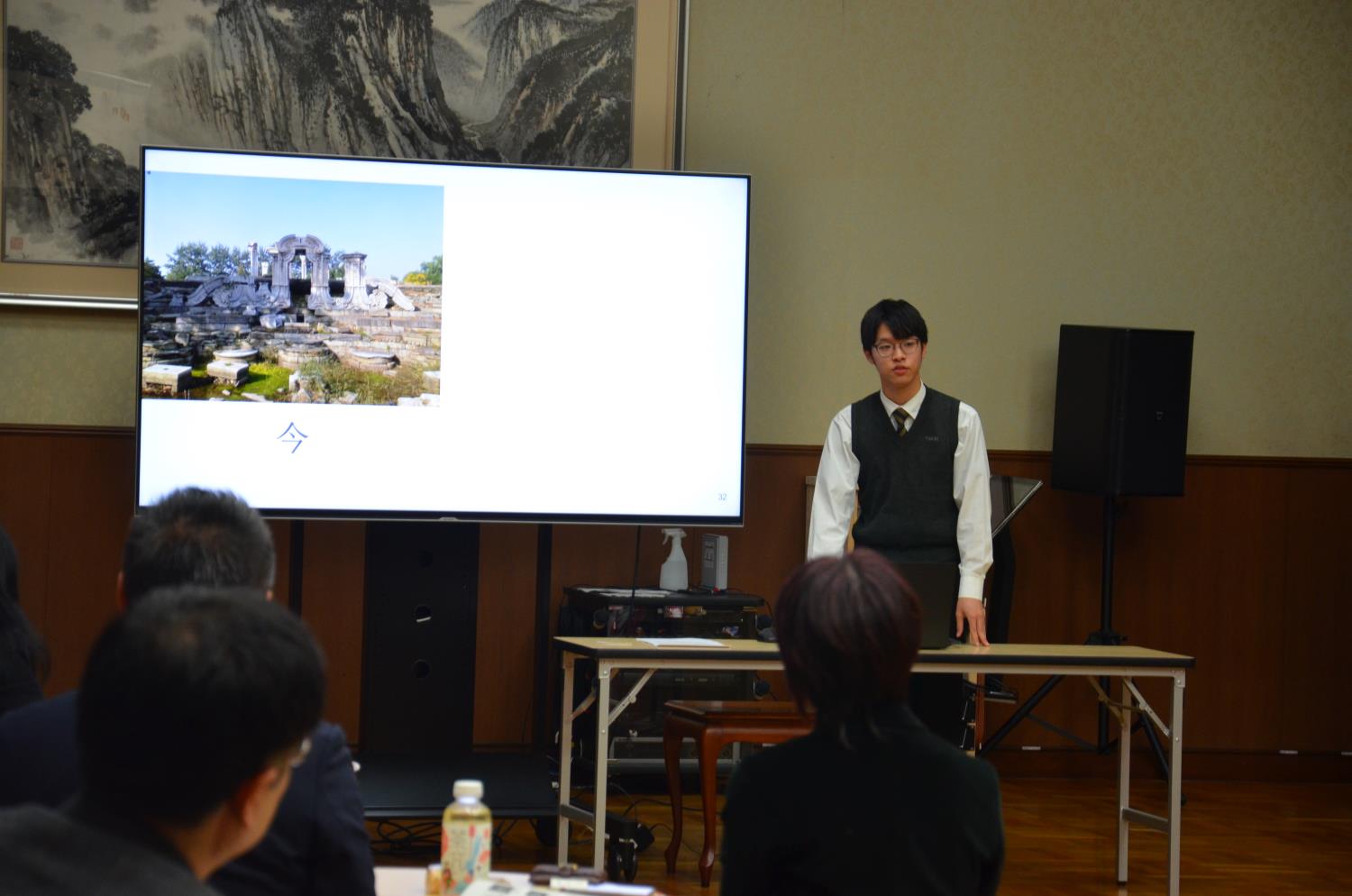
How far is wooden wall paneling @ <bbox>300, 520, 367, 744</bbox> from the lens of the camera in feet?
16.8

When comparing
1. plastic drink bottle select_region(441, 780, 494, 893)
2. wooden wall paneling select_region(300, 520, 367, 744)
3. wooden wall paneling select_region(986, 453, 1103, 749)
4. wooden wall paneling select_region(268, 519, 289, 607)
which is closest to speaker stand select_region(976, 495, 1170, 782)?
wooden wall paneling select_region(986, 453, 1103, 749)

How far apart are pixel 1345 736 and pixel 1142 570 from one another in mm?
1131

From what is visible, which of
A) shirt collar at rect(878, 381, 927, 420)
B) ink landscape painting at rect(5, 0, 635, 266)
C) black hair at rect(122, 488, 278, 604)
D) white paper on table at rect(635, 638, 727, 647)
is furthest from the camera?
ink landscape painting at rect(5, 0, 635, 266)

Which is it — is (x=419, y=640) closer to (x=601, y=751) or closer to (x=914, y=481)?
(x=601, y=751)

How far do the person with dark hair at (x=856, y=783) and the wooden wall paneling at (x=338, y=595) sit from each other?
375 centimetres

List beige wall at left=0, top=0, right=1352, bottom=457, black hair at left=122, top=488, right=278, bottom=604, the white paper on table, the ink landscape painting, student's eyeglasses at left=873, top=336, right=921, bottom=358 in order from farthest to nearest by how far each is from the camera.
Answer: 1. beige wall at left=0, top=0, right=1352, bottom=457
2. the ink landscape painting
3. student's eyeglasses at left=873, top=336, right=921, bottom=358
4. the white paper on table
5. black hair at left=122, top=488, right=278, bottom=604

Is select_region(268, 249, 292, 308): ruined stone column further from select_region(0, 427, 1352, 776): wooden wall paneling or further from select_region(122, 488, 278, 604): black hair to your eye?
select_region(122, 488, 278, 604): black hair

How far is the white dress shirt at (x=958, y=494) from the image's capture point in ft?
13.2

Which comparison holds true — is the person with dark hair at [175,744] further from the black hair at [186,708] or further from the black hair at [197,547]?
the black hair at [197,547]

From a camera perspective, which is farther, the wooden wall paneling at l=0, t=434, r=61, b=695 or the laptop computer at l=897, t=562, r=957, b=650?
the wooden wall paneling at l=0, t=434, r=61, b=695

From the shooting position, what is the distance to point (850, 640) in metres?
1.55

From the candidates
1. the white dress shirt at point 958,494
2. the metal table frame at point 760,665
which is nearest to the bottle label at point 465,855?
the metal table frame at point 760,665

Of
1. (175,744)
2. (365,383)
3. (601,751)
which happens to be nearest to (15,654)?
(175,744)

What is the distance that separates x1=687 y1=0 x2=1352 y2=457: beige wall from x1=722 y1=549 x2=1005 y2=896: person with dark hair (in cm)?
390
